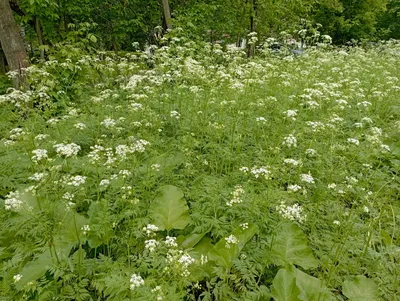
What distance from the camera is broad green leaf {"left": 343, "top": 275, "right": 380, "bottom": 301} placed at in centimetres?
220

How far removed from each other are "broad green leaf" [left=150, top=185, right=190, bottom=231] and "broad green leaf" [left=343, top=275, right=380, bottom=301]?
1.45 meters


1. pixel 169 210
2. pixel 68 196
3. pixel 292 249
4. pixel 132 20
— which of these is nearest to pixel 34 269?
pixel 68 196

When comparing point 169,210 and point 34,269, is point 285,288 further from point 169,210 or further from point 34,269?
point 34,269

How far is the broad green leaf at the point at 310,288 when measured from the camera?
2.15 m

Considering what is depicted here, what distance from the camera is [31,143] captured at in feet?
11.3

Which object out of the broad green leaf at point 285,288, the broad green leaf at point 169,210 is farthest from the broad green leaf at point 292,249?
the broad green leaf at point 169,210

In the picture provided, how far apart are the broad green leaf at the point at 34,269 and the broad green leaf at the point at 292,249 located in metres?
1.83

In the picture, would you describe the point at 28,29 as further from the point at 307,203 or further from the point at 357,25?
the point at 357,25

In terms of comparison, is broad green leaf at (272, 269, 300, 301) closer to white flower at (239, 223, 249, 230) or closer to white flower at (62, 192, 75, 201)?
white flower at (239, 223, 249, 230)

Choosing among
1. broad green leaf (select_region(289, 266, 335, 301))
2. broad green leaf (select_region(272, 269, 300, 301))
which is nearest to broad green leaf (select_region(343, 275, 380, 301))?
broad green leaf (select_region(289, 266, 335, 301))

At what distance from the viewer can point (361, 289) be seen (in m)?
2.27

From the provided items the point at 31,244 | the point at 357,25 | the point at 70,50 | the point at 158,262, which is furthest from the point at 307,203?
the point at 357,25

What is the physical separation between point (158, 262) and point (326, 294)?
125cm

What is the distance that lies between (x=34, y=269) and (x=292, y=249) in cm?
211
